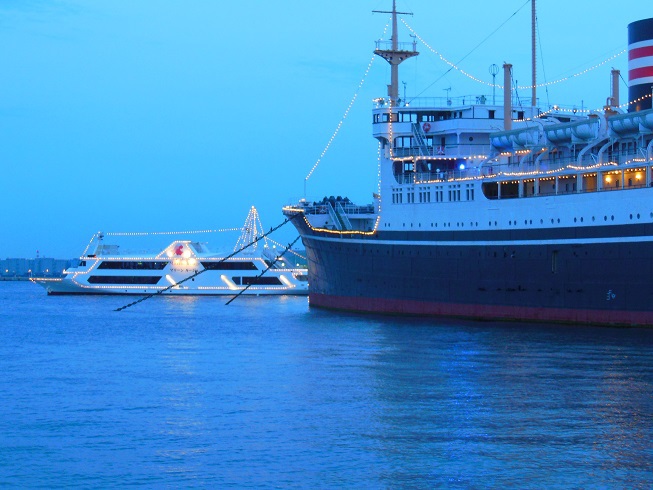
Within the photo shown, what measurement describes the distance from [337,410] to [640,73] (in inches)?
963

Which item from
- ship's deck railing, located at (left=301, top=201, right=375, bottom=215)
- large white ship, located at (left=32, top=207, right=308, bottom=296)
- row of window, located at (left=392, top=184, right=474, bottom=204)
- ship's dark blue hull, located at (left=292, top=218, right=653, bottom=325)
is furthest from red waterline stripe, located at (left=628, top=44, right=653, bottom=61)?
large white ship, located at (left=32, top=207, right=308, bottom=296)

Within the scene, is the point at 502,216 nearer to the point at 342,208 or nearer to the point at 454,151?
the point at 454,151

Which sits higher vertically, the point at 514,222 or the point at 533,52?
the point at 533,52

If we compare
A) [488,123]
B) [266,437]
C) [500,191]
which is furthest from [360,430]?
[488,123]

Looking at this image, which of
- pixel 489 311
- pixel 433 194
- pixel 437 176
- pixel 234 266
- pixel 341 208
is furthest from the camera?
pixel 234 266

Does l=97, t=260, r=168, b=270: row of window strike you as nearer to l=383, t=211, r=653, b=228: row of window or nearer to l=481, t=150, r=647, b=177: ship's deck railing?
l=383, t=211, r=653, b=228: row of window

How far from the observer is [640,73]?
43.4m

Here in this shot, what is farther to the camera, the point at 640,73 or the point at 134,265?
the point at 134,265

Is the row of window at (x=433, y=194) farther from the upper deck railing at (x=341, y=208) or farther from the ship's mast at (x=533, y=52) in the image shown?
the ship's mast at (x=533, y=52)

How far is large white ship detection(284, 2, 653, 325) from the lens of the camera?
39.6 metres

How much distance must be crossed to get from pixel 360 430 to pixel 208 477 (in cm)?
435

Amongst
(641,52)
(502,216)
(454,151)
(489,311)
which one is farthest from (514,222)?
(454,151)

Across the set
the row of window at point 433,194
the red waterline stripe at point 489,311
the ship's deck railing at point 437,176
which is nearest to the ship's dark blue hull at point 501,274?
the red waterline stripe at point 489,311

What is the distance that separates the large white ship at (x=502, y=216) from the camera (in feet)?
130
